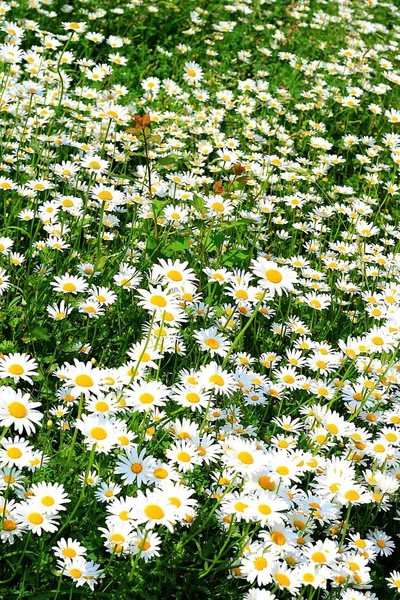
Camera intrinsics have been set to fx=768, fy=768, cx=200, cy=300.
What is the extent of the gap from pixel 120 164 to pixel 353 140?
65.8 inches

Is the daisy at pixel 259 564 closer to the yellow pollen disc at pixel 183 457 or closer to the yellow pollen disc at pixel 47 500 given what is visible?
the yellow pollen disc at pixel 183 457

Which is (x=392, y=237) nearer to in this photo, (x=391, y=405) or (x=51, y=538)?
(x=391, y=405)

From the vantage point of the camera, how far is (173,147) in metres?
4.86

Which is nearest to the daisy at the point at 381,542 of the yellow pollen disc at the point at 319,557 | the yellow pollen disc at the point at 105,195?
the yellow pollen disc at the point at 319,557

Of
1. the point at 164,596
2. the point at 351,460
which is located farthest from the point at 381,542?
the point at 164,596

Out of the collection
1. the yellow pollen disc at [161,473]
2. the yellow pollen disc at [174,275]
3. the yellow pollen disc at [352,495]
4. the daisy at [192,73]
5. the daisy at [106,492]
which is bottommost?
the daisy at [106,492]

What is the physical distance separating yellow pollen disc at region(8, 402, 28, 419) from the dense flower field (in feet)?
0.06

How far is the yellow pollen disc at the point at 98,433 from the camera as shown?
234 cm

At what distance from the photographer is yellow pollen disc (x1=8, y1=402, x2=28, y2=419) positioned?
2311 mm

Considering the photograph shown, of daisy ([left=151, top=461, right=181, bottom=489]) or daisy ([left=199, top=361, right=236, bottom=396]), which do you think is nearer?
daisy ([left=151, top=461, right=181, bottom=489])

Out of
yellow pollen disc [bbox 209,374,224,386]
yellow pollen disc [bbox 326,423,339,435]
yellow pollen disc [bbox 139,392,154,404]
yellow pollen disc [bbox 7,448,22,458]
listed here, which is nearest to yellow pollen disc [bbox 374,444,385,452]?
yellow pollen disc [bbox 326,423,339,435]

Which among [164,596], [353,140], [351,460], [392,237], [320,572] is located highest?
[353,140]

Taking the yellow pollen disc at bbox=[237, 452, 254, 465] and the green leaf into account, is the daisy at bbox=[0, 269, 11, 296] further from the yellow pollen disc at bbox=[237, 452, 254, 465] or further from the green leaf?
the yellow pollen disc at bbox=[237, 452, 254, 465]

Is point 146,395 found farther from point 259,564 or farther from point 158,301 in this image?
point 259,564
